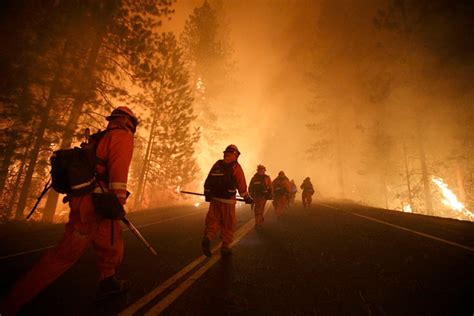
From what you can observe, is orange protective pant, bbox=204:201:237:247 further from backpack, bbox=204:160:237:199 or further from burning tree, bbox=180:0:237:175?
burning tree, bbox=180:0:237:175

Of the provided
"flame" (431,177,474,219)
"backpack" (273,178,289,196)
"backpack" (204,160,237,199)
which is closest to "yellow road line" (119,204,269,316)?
"backpack" (204,160,237,199)

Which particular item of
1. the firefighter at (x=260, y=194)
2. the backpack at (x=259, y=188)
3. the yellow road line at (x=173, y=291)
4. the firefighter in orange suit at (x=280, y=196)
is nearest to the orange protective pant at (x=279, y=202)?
the firefighter in orange suit at (x=280, y=196)

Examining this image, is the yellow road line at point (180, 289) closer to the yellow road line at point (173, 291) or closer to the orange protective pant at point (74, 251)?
the yellow road line at point (173, 291)

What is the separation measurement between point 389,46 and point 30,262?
27.2 meters

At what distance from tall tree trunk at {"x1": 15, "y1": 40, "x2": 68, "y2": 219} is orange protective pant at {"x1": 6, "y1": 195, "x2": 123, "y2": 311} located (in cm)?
1045

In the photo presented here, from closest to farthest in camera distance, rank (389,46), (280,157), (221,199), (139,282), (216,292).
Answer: (216,292)
(139,282)
(221,199)
(389,46)
(280,157)

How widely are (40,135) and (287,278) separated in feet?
39.0

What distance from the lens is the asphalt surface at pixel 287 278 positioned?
264 cm

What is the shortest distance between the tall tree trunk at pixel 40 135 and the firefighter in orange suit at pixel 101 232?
399 inches

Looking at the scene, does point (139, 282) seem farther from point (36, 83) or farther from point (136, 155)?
point (136, 155)

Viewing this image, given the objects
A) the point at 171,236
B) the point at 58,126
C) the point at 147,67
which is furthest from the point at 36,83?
the point at 171,236

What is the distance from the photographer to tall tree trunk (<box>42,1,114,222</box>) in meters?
11.5

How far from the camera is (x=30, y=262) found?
422 centimetres

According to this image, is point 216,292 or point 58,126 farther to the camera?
point 58,126
